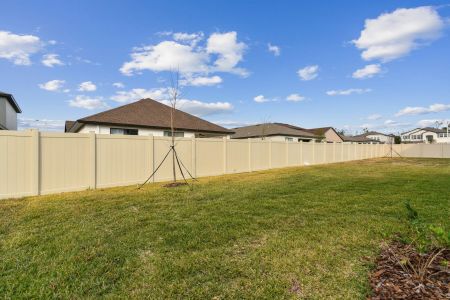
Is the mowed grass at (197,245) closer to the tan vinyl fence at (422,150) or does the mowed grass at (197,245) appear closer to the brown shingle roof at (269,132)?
the brown shingle roof at (269,132)

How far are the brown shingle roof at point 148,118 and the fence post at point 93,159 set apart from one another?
844 centimetres

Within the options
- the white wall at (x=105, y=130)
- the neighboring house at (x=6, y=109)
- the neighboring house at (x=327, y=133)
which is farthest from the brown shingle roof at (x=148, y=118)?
the neighboring house at (x=327, y=133)

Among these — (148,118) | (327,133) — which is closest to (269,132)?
(327,133)

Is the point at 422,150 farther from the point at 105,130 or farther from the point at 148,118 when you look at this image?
the point at 105,130

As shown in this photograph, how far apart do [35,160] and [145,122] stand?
36.6 feet

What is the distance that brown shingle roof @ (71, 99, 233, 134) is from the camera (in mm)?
17500

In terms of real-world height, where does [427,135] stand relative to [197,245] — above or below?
above

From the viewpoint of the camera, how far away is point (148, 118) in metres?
19.6

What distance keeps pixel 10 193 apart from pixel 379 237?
858cm

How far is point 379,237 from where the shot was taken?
4281 millimetres

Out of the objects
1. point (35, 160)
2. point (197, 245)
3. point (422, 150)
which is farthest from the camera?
point (422, 150)

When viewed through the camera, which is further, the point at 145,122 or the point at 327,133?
the point at 327,133

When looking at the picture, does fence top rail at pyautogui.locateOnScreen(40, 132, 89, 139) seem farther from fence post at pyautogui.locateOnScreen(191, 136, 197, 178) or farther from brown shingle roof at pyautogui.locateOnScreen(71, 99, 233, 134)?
brown shingle roof at pyautogui.locateOnScreen(71, 99, 233, 134)

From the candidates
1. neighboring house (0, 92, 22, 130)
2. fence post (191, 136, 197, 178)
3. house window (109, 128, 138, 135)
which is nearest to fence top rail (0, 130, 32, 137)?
fence post (191, 136, 197, 178)
